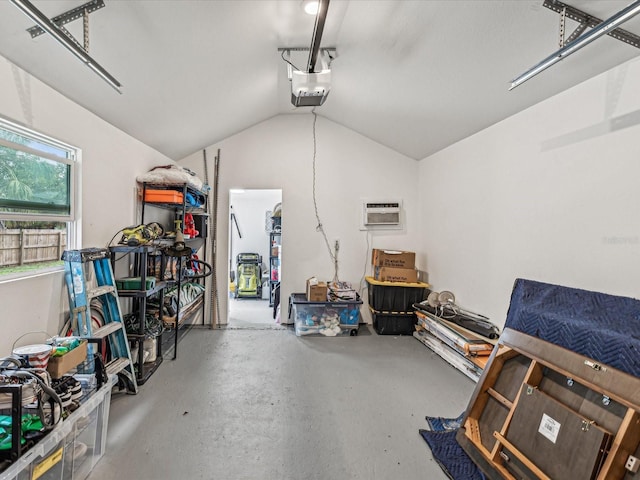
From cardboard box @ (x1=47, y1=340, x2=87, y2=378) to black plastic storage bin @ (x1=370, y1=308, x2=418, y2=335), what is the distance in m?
3.16

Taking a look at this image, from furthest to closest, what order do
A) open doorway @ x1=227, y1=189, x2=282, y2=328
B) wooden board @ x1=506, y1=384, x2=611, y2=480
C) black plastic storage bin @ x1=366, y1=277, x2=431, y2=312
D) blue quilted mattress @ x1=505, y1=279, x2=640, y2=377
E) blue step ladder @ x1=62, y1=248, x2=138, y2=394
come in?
open doorway @ x1=227, y1=189, x2=282, y2=328, black plastic storage bin @ x1=366, y1=277, x2=431, y2=312, blue step ladder @ x1=62, y1=248, x2=138, y2=394, blue quilted mattress @ x1=505, y1=279, x2=640, y2=377, wooden board @ x1=506, y1=384, x2=611, y2=480

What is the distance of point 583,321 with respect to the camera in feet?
5.45

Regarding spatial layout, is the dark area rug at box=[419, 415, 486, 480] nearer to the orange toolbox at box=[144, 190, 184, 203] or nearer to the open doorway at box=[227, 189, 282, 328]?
the orange toolbox at box=[144, 190, 184, 203]

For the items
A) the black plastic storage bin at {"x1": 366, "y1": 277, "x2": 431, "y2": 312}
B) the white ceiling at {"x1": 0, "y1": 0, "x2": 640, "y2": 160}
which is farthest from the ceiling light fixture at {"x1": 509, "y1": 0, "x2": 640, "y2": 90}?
the black plastic storage bin at {"x1": 366, "y1": 277, "x2": 431, "y2": 312}

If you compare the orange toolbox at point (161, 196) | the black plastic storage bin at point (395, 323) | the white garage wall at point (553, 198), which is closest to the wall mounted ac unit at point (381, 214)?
the white garage wall at point (553, 198)

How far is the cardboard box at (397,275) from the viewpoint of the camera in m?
3.84

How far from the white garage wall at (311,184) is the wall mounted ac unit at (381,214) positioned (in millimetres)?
118

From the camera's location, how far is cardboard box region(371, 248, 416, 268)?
3.90 metres

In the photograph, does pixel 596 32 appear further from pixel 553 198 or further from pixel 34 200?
pixel 34 200

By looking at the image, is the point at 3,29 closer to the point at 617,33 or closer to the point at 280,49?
the point at 280,49

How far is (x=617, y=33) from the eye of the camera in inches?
59.9

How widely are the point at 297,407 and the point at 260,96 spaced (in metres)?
3.35

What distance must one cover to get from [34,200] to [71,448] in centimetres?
153

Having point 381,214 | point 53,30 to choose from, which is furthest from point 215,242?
point 53,30
